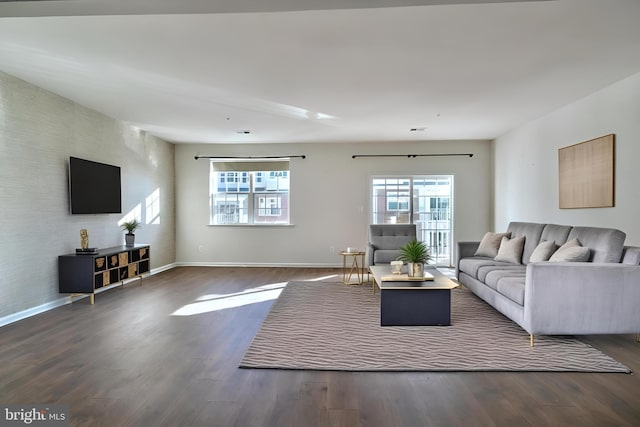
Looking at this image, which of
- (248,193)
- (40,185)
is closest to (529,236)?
(248,193)

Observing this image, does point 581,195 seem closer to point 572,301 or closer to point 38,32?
point 572,301

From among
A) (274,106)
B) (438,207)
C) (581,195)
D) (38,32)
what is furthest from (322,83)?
(438,207)

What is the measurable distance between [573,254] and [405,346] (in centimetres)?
193

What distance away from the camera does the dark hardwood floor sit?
2.04 m

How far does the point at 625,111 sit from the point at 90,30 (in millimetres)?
5098

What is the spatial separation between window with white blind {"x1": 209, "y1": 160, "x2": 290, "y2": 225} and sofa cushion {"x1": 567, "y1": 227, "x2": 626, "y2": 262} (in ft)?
17.0

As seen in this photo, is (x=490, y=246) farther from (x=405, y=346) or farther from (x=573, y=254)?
(x=405, y=346)

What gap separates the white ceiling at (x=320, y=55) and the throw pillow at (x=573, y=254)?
5.71 feet

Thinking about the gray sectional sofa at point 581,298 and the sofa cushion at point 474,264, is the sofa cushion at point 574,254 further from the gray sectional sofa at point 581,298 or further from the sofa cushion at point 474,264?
the sofa cushion at point 474,264

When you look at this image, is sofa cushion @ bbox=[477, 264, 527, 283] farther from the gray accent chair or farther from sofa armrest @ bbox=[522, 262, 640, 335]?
the gray accent chair

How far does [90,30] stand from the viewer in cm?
280

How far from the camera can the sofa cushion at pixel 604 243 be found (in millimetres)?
3346

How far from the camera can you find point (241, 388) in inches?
93.2

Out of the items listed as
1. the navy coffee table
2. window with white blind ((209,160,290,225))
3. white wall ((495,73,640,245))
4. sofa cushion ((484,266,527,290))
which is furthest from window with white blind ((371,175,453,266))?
the navy coffee table
